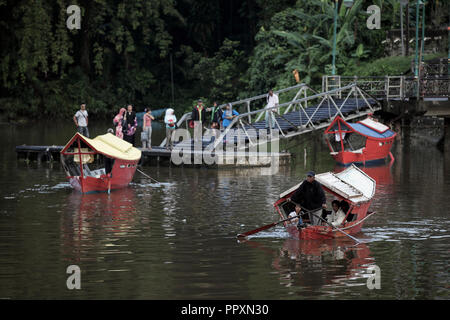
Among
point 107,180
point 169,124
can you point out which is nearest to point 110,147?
point 107,180

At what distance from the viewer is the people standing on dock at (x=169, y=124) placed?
34.4 metres

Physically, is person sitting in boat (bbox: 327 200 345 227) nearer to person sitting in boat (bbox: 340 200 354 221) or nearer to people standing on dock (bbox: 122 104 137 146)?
person sitting in boat (bbox: 340 200 354 221)

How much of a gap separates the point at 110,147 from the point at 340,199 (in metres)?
9.93

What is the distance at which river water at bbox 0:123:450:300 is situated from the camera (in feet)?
50.6

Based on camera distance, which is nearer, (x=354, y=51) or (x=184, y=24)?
(x=354, y=51)

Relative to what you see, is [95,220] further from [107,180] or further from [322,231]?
[322,231]

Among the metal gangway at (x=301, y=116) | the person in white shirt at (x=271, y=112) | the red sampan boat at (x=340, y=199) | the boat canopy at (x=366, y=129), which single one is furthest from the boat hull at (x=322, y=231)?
the person in white shirt at (x=271, y=112)

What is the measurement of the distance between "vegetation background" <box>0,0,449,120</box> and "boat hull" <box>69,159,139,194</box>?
955 inches

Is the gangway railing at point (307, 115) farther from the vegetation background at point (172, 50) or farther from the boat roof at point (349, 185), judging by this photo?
the boat roof at point (349, 185)

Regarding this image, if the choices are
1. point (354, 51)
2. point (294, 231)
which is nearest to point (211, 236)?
point (294, 231)
